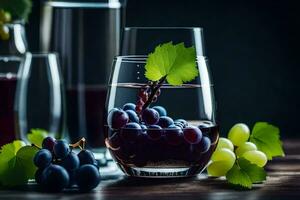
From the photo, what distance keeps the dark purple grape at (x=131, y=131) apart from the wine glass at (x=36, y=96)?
0.39m

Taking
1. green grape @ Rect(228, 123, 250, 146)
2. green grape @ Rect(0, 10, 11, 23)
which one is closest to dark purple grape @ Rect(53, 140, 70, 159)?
green grape @ Rect(228, 123, 250, 146)

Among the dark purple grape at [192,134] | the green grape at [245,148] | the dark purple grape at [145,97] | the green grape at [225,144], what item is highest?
the dark purple grape at [145,97]

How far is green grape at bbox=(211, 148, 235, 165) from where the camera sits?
1260 mm

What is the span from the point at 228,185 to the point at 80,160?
0.75 feet

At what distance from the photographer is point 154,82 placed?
3.92 feet

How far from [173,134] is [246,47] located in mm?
1236

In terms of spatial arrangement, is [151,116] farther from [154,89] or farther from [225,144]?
[225,144]

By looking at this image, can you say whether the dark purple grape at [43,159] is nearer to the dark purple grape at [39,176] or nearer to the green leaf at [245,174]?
the dark purple grape at [39,176]

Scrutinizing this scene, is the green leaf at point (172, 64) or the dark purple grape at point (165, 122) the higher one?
the green leaf at point (172, 64)

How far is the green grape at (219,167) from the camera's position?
1258 millimetres

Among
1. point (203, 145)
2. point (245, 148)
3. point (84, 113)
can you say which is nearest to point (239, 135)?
point (245, 148)

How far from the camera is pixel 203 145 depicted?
1.20 meters

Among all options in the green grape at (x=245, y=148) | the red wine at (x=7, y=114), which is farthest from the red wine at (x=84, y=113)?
the green grape at (x=245, y=148)

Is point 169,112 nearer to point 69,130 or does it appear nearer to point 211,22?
point 69,130
